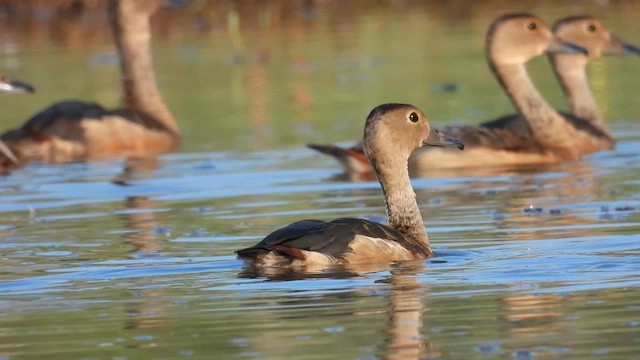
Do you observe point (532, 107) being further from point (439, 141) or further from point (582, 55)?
point (439, 141)

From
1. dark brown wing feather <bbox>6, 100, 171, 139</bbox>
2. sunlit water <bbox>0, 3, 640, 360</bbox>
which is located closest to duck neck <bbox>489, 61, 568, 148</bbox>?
sunlit water <bbox>0, 3, 640, 360</bbox>

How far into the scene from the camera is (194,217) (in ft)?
42.8

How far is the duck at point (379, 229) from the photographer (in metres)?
9.73

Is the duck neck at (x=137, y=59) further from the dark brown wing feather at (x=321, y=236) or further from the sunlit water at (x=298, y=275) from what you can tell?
the dark brown wing feather at (x=321, y=236)

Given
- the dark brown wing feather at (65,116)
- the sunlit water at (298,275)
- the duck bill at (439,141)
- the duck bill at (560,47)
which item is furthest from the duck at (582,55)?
the duck bill at (439,141)

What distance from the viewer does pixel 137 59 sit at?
20328 mm

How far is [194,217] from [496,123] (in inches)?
205

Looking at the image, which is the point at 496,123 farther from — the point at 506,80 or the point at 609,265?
the point at 609,265

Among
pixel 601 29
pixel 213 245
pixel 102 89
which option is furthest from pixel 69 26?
pixel 213 245

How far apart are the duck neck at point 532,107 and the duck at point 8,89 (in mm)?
4618

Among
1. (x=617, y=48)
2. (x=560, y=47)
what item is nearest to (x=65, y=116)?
(x=560, y=47)

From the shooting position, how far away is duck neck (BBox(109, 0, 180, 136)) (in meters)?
19.6

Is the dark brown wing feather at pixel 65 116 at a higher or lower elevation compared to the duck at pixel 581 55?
lower

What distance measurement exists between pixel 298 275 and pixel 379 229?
28.8 inches
